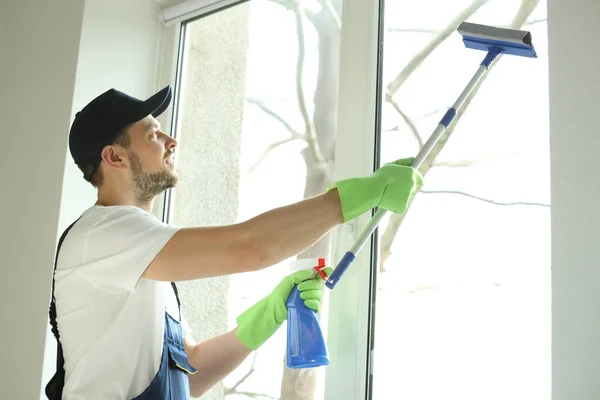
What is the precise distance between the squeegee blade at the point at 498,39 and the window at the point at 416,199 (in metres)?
0.12

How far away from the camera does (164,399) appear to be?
1402 millimetres

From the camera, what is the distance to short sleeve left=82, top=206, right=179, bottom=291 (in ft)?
4.32

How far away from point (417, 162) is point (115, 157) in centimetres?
75

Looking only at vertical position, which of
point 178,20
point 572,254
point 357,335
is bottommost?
point 357,335

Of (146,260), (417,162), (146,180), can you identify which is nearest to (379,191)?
(417,162)

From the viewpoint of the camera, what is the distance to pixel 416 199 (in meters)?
1.53

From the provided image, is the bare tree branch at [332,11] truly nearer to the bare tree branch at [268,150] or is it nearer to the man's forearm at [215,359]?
the bare tree branch at [268,150]

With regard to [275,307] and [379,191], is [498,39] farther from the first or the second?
[275,307]

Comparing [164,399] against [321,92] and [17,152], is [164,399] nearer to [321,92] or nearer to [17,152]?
[321,92]

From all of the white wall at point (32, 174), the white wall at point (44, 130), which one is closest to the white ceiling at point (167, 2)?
the white wall at point (44, 130)

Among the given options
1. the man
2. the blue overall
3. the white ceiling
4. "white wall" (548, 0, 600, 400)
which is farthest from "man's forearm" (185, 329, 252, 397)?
the white ceiling

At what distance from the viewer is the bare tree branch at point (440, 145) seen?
1.41 meters

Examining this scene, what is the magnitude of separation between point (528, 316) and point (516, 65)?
54 cm

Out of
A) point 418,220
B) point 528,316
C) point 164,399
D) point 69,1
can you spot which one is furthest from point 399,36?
point 69,1
